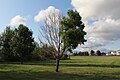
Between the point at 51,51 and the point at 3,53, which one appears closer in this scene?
the point at 51,51

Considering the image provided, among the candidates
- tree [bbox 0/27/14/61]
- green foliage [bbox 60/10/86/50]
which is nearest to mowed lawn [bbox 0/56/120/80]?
green foliage [bbox 60/10/86/50]

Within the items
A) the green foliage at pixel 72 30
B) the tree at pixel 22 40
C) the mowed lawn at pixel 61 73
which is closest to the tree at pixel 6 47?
the tree at pixel 22 40

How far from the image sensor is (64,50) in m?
42.2

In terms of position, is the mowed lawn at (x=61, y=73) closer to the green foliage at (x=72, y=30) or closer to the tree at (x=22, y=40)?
the green foliage at (x=72, y=30)

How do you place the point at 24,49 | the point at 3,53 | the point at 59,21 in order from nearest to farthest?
1. the point at 59,21
2. the point at 24,49
3. the point at 3,53

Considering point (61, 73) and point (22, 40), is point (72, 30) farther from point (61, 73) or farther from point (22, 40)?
point (22, 40)

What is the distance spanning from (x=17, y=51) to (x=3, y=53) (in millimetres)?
18644

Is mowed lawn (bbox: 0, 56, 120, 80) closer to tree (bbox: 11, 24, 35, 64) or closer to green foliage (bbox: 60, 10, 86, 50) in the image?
green foliage (bbox: 60, 10, 86, 50)

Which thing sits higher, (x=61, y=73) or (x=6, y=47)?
(x=6, y=47)

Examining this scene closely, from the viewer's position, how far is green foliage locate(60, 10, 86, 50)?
4003 cm

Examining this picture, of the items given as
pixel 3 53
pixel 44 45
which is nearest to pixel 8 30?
pixel 3 53

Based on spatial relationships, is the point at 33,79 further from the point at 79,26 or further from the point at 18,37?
the point at 18,37

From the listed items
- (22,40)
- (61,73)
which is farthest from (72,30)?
(22,40)

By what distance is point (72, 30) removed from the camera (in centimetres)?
4000
